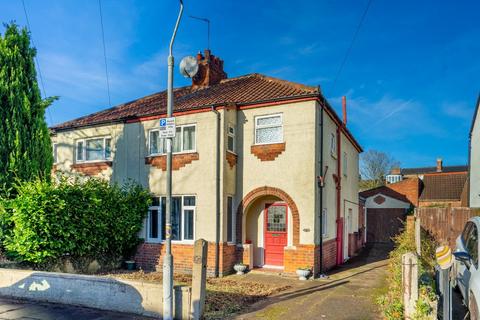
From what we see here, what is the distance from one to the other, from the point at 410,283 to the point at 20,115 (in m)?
11.6

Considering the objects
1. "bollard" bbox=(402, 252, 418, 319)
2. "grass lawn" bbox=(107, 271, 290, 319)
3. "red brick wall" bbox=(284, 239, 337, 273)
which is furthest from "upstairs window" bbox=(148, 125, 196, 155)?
"bollard" bbox=(402, 252, 418, 319)

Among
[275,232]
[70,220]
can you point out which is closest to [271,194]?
[275,232]

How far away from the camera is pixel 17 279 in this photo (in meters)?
8.21

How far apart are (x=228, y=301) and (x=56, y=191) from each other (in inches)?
242

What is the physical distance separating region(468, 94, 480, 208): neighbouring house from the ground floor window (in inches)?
537

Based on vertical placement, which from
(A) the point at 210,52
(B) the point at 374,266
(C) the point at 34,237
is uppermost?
(A) the point at 210,52

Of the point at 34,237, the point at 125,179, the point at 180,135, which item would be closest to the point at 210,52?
the point at 180,135

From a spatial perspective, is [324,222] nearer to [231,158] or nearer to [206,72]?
[231,158]

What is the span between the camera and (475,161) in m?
18.1

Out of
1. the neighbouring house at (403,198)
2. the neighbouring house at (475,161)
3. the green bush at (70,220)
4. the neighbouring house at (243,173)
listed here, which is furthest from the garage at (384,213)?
the green bush at (70,220)

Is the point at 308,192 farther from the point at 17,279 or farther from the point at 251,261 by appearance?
the point at 17,279

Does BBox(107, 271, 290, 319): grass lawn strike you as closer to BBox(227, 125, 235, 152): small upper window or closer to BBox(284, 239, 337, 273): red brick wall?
BBox(284, 239, 337, 273): red brick wall

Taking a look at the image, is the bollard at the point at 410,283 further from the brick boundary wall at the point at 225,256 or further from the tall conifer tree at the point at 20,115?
the tall conifer tree at the point at 20,115

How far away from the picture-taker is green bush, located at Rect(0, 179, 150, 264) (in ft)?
32.1
